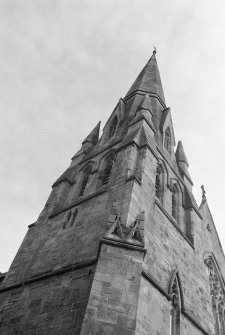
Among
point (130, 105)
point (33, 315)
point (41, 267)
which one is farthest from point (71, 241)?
point (130, 105)

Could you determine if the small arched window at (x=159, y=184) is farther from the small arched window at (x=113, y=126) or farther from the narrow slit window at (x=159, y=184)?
the small arched window at (x=113, y=126)

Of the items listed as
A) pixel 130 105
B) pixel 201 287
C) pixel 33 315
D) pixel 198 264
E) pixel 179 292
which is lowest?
pixel 33 315

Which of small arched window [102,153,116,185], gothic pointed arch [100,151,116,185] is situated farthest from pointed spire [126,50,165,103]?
small arched window [102,153,116,185]

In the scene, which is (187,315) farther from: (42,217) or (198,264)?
(42,217)

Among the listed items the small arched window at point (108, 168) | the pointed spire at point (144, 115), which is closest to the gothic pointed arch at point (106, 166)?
the small arched window at point (108, 168)

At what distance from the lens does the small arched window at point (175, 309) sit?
374 inches

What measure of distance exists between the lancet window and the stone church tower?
49 millimetres

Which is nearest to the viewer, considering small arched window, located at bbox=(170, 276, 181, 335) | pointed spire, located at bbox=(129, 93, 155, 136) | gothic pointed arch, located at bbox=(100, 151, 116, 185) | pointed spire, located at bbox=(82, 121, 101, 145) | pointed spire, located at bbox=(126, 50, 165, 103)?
small arched window, located at bbox=(170, 276, 181, 335)

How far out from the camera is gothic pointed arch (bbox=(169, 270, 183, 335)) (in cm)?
956

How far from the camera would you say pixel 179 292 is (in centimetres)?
1052

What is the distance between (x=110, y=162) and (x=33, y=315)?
7.92 metres

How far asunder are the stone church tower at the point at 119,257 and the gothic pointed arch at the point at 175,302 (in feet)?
0.09

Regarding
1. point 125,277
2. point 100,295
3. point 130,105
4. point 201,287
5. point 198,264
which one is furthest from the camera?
point 130,105

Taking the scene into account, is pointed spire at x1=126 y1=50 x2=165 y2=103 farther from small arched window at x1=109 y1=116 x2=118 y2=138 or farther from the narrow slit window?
the narrow slit window
